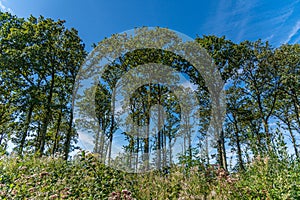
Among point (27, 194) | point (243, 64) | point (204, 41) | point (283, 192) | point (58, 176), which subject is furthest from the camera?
point (243, 64)

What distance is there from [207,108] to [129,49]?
812cm

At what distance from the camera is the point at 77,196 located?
12.1ft

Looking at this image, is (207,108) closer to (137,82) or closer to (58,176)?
(137,82)

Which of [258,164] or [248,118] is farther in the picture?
[248,118]

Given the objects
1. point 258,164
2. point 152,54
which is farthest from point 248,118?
point 258,164

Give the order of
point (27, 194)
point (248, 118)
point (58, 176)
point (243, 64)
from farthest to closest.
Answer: point (248, 118)
point (243, 64)
point (58, 176)
point (27, 194)

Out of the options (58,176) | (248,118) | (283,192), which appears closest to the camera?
(283,192)

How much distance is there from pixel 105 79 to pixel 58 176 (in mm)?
13685

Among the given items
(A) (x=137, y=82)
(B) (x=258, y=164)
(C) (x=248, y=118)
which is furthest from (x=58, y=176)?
(C) (x=248, y=118)

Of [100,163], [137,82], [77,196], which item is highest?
[137,82]

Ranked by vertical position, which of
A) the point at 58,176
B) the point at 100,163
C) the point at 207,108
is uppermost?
the point at 207,108

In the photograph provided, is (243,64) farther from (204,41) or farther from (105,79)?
(105,79)

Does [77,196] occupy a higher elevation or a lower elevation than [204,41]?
lower

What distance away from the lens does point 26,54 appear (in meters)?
15.1
